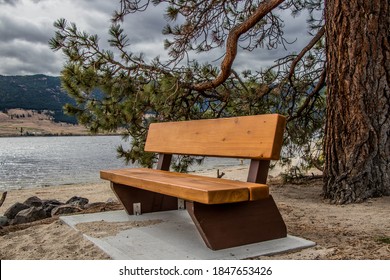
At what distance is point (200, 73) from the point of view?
6.45 meters

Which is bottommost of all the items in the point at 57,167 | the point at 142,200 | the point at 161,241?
the point at 57,167

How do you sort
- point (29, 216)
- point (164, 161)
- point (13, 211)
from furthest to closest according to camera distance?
1. point (13, 211)
2. point (29, 216)
3. point (164, 161)

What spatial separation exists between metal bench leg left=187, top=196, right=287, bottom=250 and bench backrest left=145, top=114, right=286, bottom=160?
1.27ft

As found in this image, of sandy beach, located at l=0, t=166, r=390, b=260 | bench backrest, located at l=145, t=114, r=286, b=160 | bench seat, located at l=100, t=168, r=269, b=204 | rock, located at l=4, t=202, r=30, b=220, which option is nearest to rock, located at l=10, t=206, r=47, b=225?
rock, located at l=4, t=202, r=30, b=220

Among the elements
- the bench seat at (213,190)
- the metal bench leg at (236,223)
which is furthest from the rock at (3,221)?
the metal bench leg at (236,223)

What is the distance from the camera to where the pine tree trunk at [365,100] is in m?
4.70

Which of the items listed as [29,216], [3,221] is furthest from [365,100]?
[3,221]

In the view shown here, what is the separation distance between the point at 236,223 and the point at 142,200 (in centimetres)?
148

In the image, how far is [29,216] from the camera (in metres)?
4.79

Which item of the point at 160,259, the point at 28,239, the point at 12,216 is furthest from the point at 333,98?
the point at 12,216

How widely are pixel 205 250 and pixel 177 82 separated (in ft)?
11.1

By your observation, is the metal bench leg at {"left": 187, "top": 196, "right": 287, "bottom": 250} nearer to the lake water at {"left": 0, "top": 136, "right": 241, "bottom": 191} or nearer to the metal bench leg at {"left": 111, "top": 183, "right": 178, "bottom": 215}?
the metal bench leg at {"left": 111, "top": 183, "right": 178, "bottom": 215}

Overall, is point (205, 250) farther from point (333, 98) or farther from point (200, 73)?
point (200, 73)

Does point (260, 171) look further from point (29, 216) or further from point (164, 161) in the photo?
point (29, 216)
